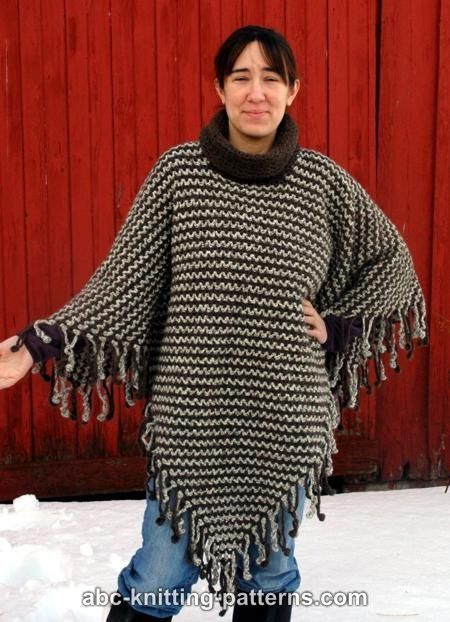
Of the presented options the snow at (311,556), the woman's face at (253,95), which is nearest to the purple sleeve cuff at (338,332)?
the woman's face at (253,95)

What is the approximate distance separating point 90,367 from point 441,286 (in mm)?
2373

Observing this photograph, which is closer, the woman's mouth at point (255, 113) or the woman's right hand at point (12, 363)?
Result: the woman's right hand at point (12, 363)

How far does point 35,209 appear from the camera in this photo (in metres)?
3.92

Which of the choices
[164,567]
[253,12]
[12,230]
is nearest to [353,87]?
[253,12]

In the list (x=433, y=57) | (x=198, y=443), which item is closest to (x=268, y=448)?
(x=198, y=443)

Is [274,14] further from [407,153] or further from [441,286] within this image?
[441,286]

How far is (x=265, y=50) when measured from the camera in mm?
2336

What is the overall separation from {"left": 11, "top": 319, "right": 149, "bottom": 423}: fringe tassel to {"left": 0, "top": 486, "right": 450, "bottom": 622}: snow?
2.64 ft

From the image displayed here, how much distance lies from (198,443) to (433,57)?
260cm

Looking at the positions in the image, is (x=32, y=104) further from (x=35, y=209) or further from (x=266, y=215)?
(x=266, y=215)

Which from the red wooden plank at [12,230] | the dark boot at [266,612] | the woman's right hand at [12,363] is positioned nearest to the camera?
the woman's right hand at [12,363]

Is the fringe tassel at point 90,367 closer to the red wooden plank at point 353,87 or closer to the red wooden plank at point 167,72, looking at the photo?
the red wooden plank at point 167,72

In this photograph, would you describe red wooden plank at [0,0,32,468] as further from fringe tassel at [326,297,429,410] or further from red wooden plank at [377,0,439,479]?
fringe tassel at [326,297,429,410]

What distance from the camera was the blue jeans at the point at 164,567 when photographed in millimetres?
2309
